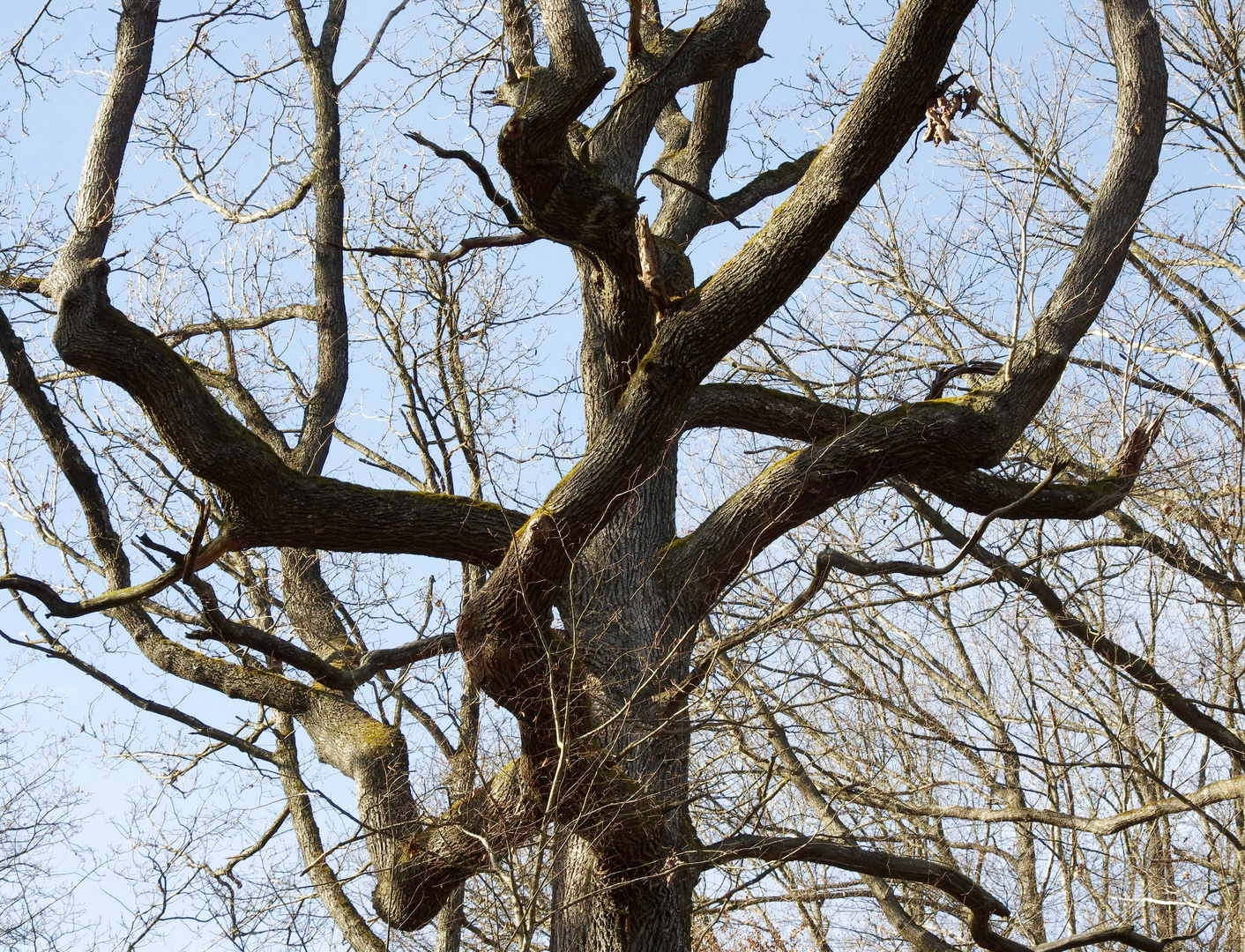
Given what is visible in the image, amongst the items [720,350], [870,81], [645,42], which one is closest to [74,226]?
[720,350]

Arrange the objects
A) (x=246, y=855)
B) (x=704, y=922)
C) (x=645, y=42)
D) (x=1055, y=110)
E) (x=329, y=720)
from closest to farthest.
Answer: (x=704, y=922) < (x=329, y=720) < (x=645, y=42) < (x=246, y=855) < (x=1055, y=110)

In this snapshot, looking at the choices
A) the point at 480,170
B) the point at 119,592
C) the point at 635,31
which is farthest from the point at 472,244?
the point at 119,592

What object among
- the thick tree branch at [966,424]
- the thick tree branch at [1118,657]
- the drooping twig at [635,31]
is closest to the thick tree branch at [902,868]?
the thick tree branch at [966,424]

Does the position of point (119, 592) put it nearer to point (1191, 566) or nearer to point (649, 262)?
point (649, 262)

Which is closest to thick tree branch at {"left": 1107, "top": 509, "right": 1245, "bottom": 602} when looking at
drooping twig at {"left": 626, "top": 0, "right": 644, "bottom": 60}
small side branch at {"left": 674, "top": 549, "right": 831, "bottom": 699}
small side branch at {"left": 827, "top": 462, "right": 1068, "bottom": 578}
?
small side branch at {"left": 827, "top": 462, "right": 1068, "bottom": 578}

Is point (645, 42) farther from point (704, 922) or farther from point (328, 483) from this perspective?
point (704, 922)

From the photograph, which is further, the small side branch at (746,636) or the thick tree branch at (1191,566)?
the thick tree branch at (1191,566)

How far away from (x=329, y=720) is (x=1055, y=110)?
749 cm

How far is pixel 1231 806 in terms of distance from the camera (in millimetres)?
9844

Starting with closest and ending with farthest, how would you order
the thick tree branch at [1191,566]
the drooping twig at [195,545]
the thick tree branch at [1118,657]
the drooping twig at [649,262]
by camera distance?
1. the drooping twig at [195,545]
2. the drooping twig at [649,262]
3. the thick tree branch at [1118,657]
4. the thick tree branch at [1191,566]

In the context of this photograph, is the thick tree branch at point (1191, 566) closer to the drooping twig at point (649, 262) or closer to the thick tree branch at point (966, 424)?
the thick tree branch at point (966, 424)

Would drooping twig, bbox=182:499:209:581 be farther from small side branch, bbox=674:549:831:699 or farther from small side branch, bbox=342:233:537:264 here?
small side branch, bbox=674:549:831:699

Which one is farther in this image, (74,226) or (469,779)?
(469,779)

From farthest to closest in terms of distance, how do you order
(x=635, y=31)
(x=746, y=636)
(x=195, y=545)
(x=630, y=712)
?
(x=635, y=31) < (x=746, y=636) < (x=630, y=712) < (x=195, y=545)
